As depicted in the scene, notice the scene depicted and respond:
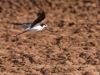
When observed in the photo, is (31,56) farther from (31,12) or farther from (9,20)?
(31,12)

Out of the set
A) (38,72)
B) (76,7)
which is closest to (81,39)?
(38,72)

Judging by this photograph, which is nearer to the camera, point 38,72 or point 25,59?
point 38,72

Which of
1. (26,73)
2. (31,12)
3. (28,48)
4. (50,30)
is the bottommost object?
(26,73)

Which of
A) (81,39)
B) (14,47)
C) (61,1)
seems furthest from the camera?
(61,1)

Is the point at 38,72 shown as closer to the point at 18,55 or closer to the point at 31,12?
the point at 18,55

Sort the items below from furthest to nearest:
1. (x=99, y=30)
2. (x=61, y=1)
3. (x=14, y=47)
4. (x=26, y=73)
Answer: (x=61, y=1) < (x=99, y=30) < (x=14, y=47) < (x=26, y=73)

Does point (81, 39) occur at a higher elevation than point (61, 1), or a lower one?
lower
